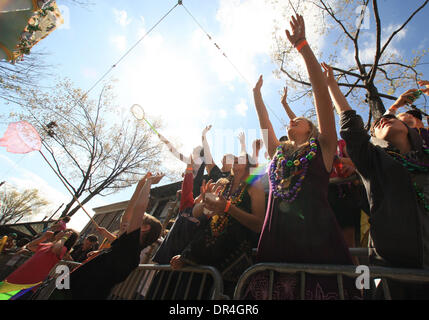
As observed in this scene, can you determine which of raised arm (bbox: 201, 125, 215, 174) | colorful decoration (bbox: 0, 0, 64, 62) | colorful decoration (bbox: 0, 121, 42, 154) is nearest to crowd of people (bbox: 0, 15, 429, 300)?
raised arm (bbox: 201, 125, 215, 174)

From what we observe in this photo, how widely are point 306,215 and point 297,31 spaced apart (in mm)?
1594

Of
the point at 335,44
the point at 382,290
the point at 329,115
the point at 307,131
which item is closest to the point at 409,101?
the point at 307,131

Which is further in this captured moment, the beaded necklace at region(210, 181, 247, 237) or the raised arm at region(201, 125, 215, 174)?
the raised arm at region(201, 125, 215, 174)

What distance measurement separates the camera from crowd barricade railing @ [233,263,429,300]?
3.55ft

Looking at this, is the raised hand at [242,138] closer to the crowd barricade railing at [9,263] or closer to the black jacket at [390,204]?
the black jacket at [390,204]

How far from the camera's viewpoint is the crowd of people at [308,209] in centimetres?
125

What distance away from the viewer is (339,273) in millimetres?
1205

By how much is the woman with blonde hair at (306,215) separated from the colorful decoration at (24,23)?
5.15 metres

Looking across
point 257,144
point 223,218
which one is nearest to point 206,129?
point 257,144

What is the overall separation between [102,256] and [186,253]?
93 cm

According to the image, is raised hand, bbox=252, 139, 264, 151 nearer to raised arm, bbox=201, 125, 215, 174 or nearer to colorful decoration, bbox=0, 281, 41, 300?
raised arm, bbox=201, 125, 215, 174

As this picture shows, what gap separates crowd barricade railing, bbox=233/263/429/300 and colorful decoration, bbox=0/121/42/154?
4.80 meters

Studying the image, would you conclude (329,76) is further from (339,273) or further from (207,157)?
(207,157)
